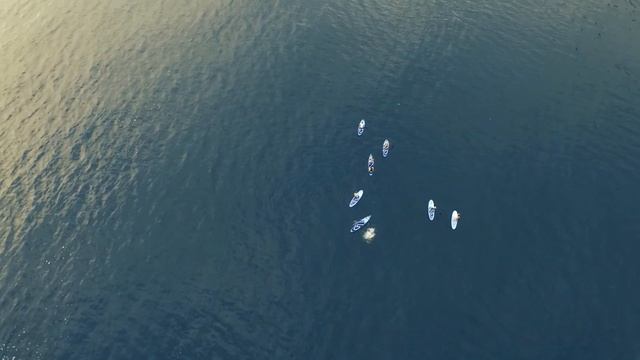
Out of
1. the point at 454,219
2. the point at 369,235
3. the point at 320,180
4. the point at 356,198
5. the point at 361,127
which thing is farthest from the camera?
the point at 361,127

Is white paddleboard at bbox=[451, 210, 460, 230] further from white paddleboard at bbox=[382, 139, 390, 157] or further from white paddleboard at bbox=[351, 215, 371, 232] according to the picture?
white paddleboard at bbox=[382, 139, 390, 157]

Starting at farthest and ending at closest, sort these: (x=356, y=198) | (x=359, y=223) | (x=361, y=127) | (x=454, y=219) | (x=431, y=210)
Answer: (x=361, y=127)
(x=356, y=198)
(x=431, y=210)
(x=359, y=223)
(x=454, y=219)

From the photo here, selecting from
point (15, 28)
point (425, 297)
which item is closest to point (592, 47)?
point (425, 297)

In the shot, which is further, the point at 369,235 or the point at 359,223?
the point at 359,223

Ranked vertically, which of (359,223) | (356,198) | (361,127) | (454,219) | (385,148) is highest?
(454,219)

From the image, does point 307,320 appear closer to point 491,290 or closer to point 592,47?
point 491,290

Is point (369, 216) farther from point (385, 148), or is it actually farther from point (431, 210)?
point (385, 148)

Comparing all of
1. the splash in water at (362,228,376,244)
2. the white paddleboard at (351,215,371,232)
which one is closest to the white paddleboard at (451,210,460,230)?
the splash in water at (362,228,376,244)

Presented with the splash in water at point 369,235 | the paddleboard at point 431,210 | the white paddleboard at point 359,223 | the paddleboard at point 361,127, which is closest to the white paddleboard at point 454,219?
the paddleboard at point 431,210

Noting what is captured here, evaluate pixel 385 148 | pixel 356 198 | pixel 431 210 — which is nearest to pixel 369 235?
pixel 356 198
